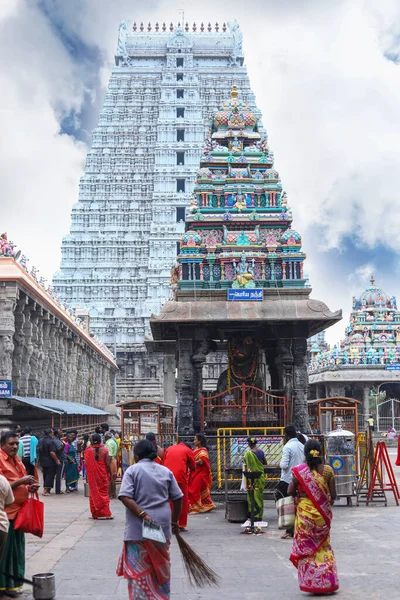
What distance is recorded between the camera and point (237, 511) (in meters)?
11.4

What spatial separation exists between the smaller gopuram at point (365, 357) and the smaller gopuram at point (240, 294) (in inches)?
811

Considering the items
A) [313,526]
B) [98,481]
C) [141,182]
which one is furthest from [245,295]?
[141,182]

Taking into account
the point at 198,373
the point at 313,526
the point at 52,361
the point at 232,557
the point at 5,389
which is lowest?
the point at 232,557

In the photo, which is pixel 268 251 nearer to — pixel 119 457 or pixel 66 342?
pixel 119 457

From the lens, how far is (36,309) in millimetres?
23797

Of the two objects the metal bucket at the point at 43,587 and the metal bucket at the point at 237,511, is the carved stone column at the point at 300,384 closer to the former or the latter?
the metal bucket at the point at 237,511

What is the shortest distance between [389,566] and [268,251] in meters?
12.1

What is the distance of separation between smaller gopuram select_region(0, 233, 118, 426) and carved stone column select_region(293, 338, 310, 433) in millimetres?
7379

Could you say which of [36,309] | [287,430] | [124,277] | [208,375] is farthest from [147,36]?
[287,430]

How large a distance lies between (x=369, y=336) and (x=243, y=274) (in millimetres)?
27844

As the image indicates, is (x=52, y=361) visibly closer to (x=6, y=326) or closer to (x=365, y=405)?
(x=6, y=326)

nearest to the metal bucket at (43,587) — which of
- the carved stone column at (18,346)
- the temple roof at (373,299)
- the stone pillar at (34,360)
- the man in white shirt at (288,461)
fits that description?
the man in white shirt at (288,461)

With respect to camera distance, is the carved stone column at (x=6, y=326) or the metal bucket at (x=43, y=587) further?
the carved stone column at (x=6, y=326)

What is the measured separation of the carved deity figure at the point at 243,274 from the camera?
59.9 ft
